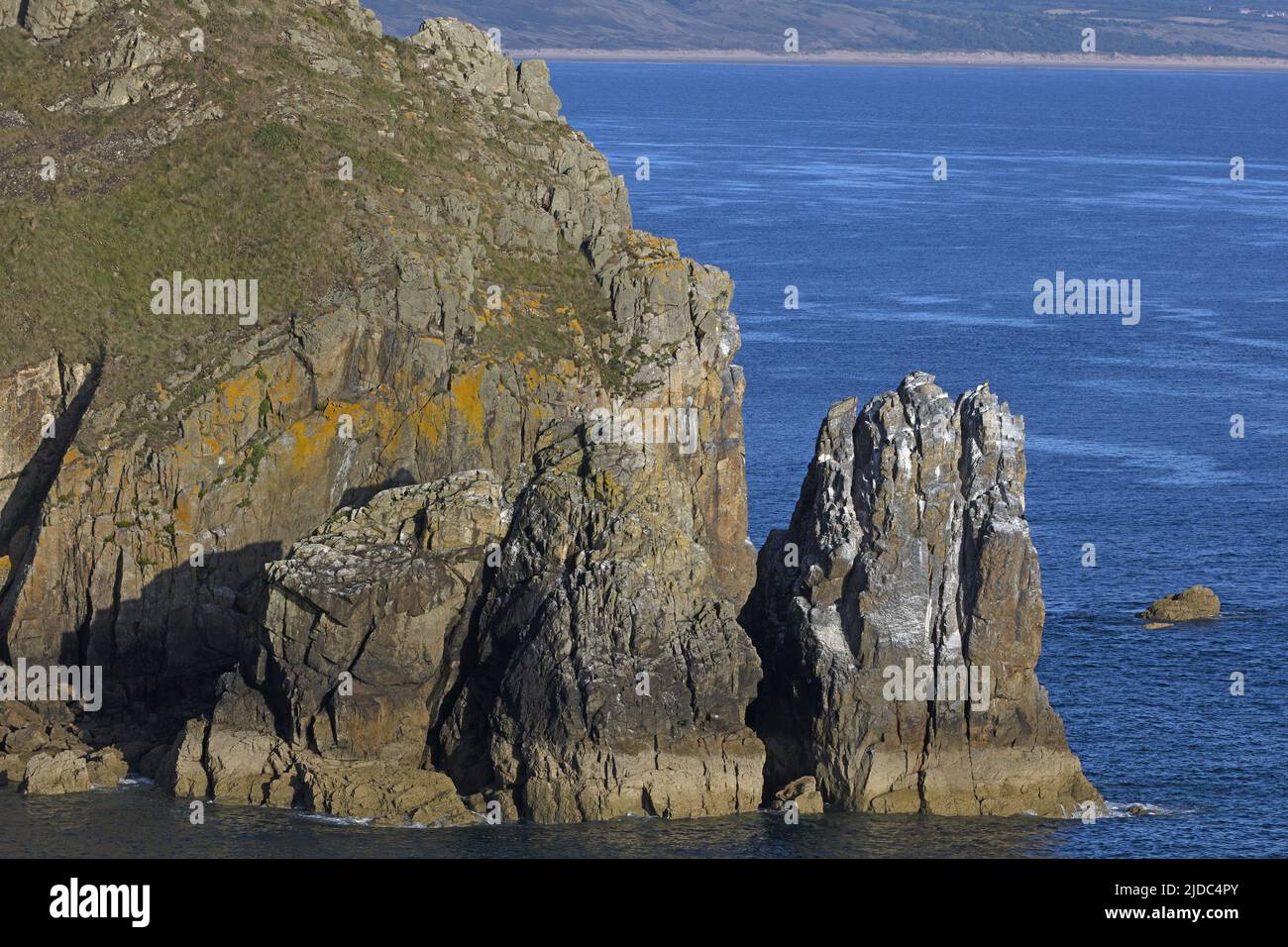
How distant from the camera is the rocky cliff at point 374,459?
80.0m

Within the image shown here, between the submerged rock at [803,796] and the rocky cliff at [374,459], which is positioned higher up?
the rocky cliff at [374,459]

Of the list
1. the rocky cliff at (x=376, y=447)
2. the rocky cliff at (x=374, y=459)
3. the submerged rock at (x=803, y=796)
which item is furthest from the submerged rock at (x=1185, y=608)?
the submerged rock at (x=803, y=796)

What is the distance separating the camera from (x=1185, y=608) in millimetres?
104875

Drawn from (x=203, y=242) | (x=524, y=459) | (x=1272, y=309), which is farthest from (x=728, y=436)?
(x=1272, y=309)

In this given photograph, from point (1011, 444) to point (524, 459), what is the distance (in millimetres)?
21340

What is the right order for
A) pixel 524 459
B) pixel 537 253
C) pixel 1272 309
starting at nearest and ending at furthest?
pixel 524 459 → pixel 537 253 → pixel 1272 309

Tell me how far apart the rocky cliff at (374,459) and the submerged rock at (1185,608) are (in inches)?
740

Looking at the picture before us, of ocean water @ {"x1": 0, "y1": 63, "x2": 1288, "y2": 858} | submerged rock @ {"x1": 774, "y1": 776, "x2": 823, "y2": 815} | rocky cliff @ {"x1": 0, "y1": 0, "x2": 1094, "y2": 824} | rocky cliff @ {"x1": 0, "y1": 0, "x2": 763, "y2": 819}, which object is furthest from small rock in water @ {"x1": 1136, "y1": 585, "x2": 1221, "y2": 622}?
submerged rock @ {"x1": 774, "y1": 776, "x2": 823, "y2": 815}

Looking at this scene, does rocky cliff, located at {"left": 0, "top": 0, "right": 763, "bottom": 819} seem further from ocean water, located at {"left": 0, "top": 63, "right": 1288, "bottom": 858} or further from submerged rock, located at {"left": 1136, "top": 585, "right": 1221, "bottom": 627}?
submerged rock, located at {"left": 1136, "top": 585, "right": 1221, "bottom": 627}

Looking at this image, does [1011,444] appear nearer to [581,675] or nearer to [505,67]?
[581,675]

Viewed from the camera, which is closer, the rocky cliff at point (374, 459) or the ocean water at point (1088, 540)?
the ocean water at point (1088, 540)

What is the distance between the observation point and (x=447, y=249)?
99.8m

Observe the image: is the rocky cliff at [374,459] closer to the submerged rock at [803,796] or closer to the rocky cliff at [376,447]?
the rocky cliff at [376,447]

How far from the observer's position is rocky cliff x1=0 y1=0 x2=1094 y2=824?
80.0 metres
